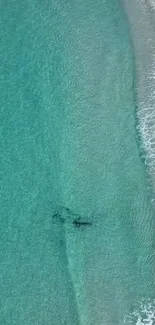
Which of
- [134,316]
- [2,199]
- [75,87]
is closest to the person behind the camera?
[134,316]

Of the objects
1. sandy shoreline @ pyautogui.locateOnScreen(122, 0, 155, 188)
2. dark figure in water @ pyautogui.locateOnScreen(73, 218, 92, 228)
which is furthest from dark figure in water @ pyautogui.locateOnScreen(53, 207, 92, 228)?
sandy shoreline @ pyautogui.locateOnScreen(122, 0, 155, 188)

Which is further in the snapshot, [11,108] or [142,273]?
[11,108]

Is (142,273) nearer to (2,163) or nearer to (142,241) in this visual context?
(142,241)

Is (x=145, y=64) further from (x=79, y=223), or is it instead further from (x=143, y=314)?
(x=143, y=314)

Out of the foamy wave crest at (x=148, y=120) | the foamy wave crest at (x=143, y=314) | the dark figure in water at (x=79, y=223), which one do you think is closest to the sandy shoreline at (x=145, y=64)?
the foamy wave crest at (x=148, y=120)

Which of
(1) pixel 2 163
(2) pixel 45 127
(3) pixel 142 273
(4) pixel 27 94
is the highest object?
(4) pixel 27 94

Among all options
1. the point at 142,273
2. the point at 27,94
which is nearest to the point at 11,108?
the point at 27,94

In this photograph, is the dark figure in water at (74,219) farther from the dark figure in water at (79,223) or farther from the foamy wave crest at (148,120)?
the foamy wave crest at (148,120)

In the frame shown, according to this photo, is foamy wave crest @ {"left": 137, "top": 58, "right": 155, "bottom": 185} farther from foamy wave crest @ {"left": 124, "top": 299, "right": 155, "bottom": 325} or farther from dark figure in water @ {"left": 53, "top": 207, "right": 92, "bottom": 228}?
foamy wave crest @ {"left": 124, "top": 299, "right": 155, "bottom": 325}
